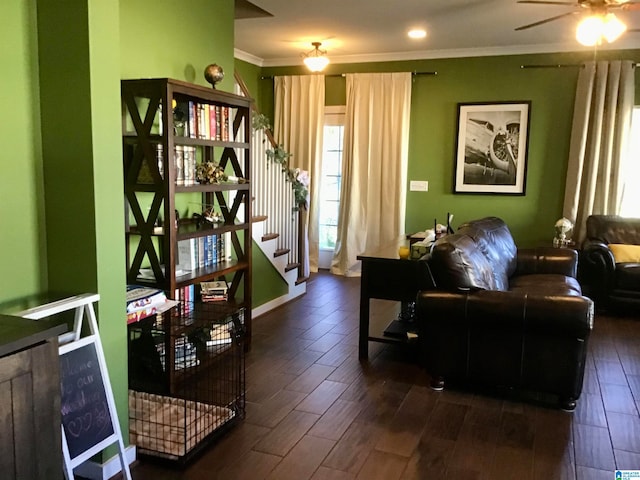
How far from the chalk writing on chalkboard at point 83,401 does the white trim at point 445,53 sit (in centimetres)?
516

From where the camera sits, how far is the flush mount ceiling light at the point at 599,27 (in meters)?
3.63

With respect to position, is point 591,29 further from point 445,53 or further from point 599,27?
point 445,53

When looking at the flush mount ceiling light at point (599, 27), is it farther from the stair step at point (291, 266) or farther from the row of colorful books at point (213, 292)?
the stair step at point (291, 266)

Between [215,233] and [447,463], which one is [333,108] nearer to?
[215,233]

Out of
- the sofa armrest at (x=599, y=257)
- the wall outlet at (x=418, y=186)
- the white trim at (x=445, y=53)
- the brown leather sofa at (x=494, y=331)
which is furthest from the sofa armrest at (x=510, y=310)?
the white trim at (x=445, y=53)

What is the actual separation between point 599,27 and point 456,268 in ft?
6.15

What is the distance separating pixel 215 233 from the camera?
3.64m

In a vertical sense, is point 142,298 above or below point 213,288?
above

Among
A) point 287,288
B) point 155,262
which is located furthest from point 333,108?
point 155,262

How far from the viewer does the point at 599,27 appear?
12.0ft

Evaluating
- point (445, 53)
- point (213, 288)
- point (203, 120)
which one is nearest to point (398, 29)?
point (445, 53)

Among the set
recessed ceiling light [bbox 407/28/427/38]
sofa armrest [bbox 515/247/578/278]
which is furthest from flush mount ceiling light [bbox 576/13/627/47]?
recessed ceiling light [bbox 407/28/427/38]

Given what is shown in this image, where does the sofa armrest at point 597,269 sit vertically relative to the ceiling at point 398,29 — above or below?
below

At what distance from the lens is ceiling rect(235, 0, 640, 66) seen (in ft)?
15.5
